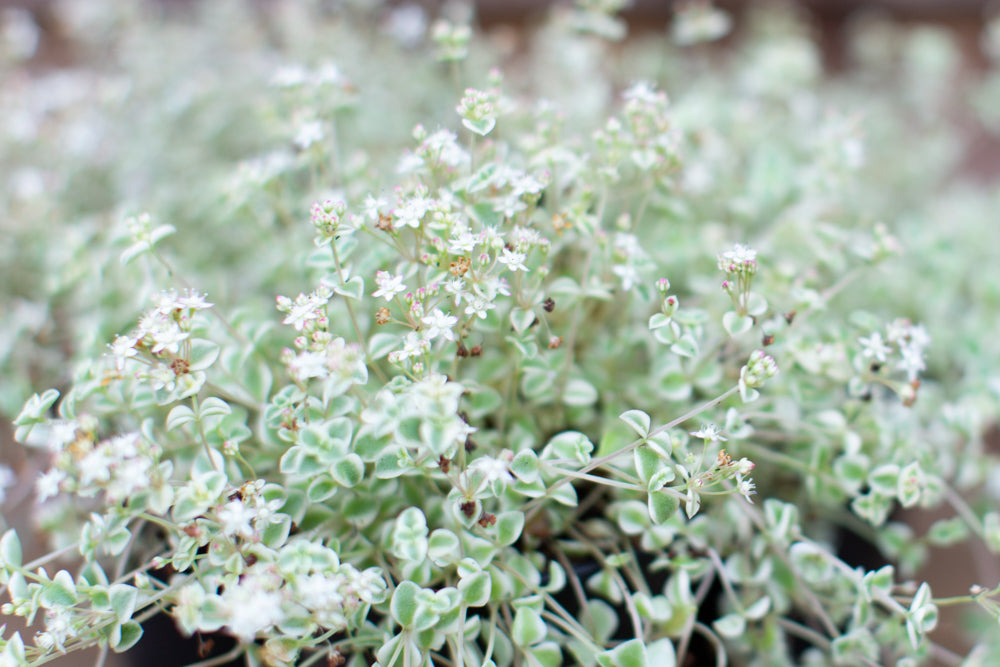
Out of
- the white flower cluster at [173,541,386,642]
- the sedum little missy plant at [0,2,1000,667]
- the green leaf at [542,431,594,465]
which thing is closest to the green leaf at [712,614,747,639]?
the sedum little missy plant at [0,2,1000,667]

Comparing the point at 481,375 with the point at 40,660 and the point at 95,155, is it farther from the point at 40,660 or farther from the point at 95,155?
the point at 95,155

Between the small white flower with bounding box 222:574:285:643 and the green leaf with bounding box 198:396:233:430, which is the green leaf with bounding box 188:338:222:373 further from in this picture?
the small white flower with bounding box 222:574:285:643

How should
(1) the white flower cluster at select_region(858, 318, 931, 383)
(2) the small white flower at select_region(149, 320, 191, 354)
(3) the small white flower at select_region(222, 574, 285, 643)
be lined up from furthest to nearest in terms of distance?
(1) the white flower cluster at select_region(858, 318, 931, 383) → (2) the small white flower at select_region(149, 320, 191, 354) → (3) the small white flower at select_region(222, 574, 285, 643)

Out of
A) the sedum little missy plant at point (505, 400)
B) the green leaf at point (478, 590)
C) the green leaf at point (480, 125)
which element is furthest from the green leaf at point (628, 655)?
the green leaf at point (480, 125)

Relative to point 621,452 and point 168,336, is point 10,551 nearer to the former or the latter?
point 168,336

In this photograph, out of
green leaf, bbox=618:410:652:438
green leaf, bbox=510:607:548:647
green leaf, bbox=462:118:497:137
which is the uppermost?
green leaf, bbox=462:118:497:137

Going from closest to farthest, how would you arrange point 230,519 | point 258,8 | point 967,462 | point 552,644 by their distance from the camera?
point 230,519, point 552,644, point 967,462, point 258,8

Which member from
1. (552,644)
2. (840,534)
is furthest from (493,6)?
(552,644)

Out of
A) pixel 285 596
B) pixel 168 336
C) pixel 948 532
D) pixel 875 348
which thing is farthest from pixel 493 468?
pixel 948 532
